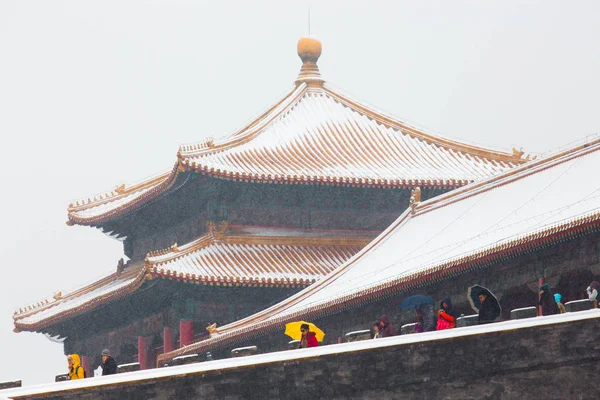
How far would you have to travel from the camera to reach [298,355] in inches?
848

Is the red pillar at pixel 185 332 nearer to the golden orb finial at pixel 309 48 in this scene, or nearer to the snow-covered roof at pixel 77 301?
the snow-covered roof at pixel 77 301

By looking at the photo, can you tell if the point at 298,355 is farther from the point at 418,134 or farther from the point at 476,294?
the point at 418,134

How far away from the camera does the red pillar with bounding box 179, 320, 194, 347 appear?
142ft

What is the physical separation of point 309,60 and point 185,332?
12138 millimetres

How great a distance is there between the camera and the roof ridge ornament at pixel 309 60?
168ft

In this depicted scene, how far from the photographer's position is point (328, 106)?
50.8m

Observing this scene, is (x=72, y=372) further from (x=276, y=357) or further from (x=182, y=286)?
(x=182, y=286)

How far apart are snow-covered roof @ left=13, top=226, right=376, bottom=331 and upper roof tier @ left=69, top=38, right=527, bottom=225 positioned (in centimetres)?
157

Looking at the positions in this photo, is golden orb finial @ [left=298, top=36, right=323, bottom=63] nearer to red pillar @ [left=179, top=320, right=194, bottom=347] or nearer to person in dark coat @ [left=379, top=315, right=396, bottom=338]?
red pillar @ [left=179, top=320, right=194, bottom=347]

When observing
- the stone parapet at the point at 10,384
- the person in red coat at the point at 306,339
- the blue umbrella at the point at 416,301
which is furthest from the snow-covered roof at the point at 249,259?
the stone parapet at the point at 10,384

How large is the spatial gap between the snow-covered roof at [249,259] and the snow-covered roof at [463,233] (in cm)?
318

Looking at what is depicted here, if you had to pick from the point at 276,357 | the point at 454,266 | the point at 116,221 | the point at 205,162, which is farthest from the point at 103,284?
the point at 276,357

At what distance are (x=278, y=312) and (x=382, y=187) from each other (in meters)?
9.27

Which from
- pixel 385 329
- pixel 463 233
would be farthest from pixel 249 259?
pixel 385 329
